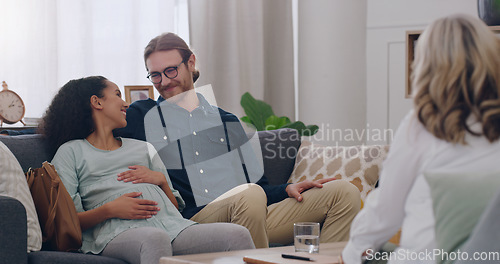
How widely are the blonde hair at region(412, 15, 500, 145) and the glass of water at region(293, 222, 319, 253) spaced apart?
2.22ft

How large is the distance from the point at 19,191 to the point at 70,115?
46 cm

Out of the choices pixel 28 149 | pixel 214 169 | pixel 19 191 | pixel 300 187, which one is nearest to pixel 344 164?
pixel 300 187

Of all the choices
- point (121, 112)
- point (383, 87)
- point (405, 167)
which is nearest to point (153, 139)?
point (121, 112)

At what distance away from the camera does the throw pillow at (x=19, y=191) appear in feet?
6.15

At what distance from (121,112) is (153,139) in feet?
0.81

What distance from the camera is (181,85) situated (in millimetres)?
2699

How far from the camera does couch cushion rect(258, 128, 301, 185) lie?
119 inches

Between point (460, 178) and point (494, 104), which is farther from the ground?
point (494, 104)

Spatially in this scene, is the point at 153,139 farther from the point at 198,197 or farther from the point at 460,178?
the point at 460,178

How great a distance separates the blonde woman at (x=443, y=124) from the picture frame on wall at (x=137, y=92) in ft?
8.14

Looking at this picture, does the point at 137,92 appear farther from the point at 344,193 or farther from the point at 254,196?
the point at 344,193

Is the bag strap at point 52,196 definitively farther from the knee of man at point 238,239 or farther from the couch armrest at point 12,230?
the knee of man at point 238,239

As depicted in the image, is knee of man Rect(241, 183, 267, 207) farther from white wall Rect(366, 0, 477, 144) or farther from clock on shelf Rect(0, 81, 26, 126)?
white wall Rect(366, 0, 477, 144)

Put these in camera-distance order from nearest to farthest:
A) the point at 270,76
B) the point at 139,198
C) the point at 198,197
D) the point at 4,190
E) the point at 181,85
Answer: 1. the point at 4,190
2. the point at 139,198
3. the point at 198,197
4. the point at 181,85
5. the point at 270,76
